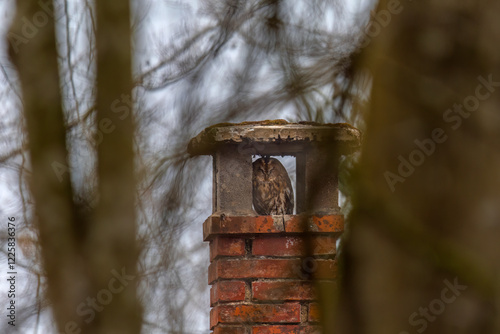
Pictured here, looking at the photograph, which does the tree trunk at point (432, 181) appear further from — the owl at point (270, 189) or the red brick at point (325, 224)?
the owl at point (270, 189)

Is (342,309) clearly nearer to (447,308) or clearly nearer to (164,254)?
(447,308)

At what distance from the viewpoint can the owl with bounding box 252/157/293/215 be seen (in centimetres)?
277

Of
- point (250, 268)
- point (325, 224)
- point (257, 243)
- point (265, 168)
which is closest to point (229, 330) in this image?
point (250, 268)

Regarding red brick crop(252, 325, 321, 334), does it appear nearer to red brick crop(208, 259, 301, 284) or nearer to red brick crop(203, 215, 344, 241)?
red brick crop(208, 259, 301, 284)

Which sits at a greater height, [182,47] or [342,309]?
[182,47]

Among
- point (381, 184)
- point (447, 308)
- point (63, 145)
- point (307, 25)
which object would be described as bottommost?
point (447, 308)

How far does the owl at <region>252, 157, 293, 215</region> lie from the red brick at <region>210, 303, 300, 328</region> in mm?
395

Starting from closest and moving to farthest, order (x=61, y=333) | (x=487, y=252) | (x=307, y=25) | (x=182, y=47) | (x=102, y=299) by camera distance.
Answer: (x=487, y=252) < (x=102, y=299) < (x=61, y=333) < (x=307, y=25) < (x=182, y=47)

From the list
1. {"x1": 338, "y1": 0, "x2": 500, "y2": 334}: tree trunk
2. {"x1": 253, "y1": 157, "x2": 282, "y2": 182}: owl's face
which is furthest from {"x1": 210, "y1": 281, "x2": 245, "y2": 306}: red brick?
{"x1": 338, "y1": 0, "x2": 500, "y2": 334}: tree trunk

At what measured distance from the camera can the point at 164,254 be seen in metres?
3.97

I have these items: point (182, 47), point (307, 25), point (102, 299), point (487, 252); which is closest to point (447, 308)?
point (487, 252)

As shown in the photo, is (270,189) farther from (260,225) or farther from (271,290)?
(271,290)

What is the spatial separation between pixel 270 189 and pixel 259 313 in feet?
1.69

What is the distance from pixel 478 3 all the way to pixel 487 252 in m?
0.23
